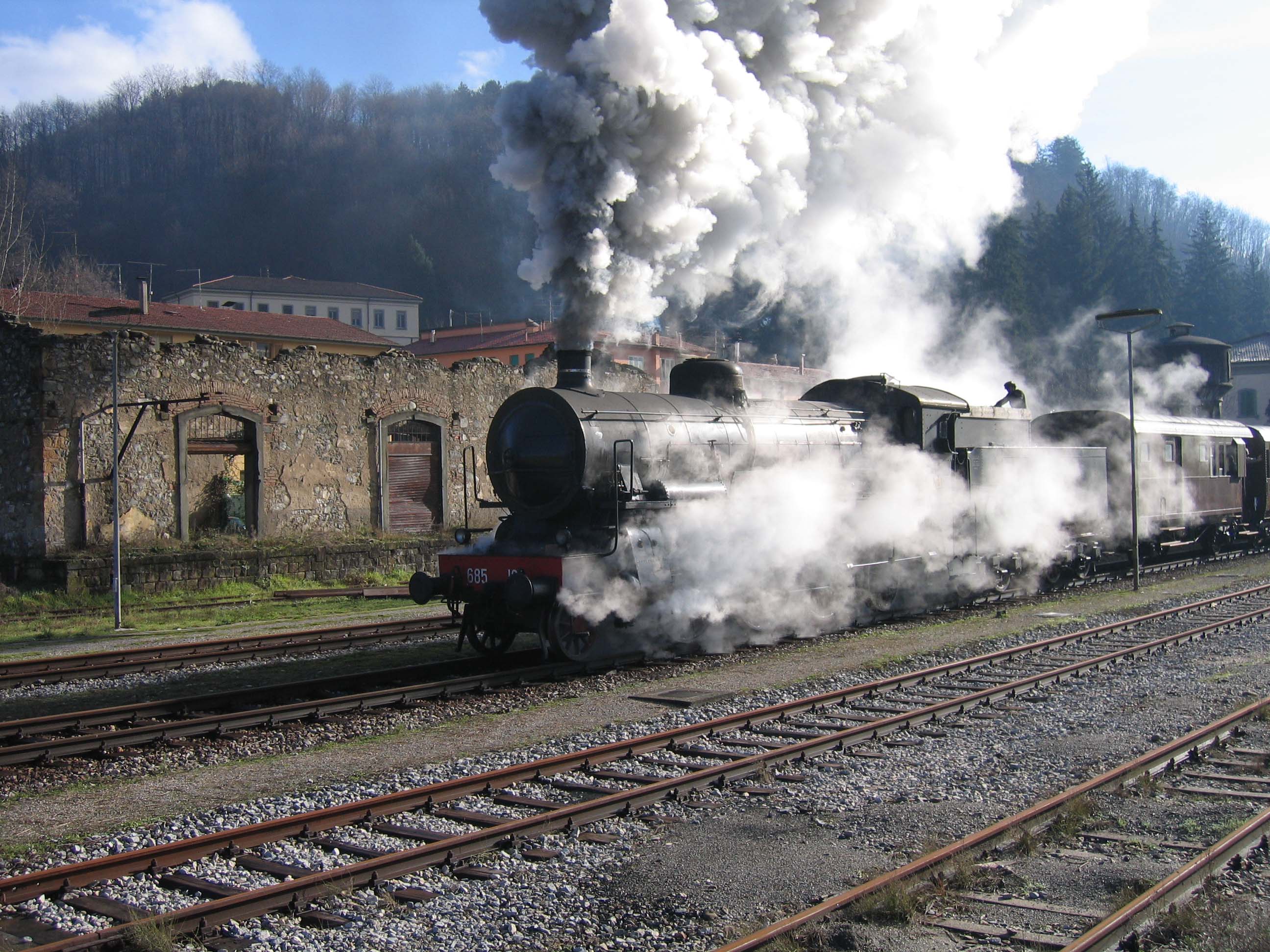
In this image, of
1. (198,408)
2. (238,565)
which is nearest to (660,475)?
(238,565)

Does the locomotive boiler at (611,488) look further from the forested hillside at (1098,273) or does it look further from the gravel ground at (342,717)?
the forested hillside at (1098,273)

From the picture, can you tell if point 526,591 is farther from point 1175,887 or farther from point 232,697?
point 1175,887

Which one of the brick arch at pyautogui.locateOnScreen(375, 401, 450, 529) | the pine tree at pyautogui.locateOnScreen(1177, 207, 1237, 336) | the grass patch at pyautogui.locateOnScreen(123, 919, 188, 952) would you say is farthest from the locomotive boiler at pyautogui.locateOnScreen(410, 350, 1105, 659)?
the pine tree at pyautogui.locateOnScreen(1177, 207, 1237, 336)

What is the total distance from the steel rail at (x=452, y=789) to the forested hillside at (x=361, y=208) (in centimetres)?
5360

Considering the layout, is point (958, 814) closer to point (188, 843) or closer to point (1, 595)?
point (188, 843)

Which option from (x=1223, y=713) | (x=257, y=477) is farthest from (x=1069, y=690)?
(x=257, y=477)

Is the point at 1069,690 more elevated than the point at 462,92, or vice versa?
the point at 462,92

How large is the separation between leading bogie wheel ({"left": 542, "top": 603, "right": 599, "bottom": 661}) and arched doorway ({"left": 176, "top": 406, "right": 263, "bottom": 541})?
12.3 meters

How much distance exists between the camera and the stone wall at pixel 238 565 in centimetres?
1855

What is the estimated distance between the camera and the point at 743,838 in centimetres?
600

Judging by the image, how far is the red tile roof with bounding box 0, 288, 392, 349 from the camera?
38.1 m

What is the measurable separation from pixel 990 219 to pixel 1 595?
51.1 meters

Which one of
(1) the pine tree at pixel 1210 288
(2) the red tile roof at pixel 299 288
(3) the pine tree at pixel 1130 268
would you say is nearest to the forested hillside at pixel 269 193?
(2) the red tile roof at pixel 299 288

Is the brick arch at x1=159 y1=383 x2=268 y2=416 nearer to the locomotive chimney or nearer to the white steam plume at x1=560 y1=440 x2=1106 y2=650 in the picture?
the locomotive chimney
